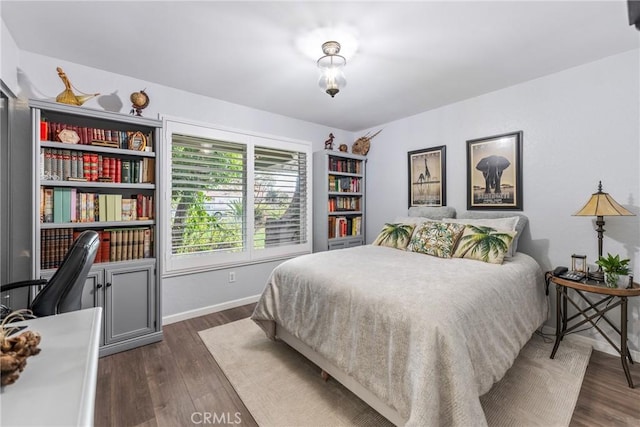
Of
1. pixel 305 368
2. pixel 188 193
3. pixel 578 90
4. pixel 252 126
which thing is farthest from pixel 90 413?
pixel 578 90

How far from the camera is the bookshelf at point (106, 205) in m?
2.13

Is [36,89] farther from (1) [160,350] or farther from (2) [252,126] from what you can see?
(1) [160,350]

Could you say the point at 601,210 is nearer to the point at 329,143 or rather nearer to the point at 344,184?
the point at 344,184

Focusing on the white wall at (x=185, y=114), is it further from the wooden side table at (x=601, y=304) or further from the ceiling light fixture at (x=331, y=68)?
the wooden side table at (x=601, y=304)

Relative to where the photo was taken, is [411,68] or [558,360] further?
[411,68]

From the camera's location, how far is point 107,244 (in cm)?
236

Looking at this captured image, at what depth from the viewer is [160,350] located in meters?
2.40

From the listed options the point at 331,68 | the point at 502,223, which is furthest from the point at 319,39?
the point at 502,223

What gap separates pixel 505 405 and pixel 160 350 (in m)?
2.58

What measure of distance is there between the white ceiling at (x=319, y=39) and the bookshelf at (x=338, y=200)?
4.28 ft

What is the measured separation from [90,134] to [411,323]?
2.77 m

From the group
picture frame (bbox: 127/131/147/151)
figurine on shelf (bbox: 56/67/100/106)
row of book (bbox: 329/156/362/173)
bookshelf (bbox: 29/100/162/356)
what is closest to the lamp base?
row of book (bbox: 329/156/362/173)

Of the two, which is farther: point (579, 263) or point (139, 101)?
point (139, 101)

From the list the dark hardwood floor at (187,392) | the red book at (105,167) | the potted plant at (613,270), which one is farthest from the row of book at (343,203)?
the potted plant at (613,270)
